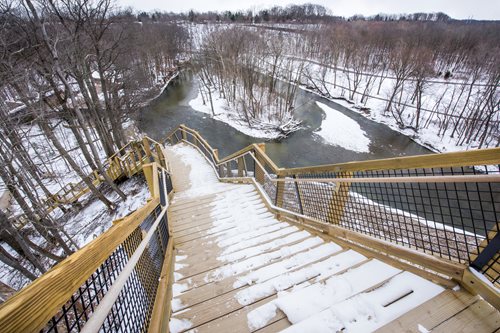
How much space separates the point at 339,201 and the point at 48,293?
339 cm

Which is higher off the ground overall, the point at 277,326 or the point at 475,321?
the point at 475,321

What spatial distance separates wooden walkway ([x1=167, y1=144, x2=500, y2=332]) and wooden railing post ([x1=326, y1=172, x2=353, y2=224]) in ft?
2.16

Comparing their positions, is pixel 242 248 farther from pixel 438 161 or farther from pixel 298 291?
pixel 438 161

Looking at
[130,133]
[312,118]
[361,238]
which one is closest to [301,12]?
[312,118]

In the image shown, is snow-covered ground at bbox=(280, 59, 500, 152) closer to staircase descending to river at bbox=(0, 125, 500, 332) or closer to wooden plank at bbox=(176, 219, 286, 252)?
staircase descending to river at bbox=(0, 125, 500, 332)

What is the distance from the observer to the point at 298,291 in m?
1.74

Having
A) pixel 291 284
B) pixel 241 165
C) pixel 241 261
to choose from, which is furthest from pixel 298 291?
pixel 241 165

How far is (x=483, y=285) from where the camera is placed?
129 cm

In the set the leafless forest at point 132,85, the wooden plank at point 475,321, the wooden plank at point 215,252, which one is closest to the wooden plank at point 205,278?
the wooden plank at point 215,252

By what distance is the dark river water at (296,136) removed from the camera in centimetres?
1580

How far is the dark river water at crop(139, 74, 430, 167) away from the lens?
1580cm

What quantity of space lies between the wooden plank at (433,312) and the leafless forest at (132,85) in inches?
247

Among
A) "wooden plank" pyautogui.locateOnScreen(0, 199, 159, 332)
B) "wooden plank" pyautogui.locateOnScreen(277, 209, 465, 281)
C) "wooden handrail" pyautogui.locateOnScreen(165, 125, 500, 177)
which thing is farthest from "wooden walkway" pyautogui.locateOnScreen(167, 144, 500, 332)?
"wooden plank" pyautogui.locateOnScreen(0, 199, 159, 332)

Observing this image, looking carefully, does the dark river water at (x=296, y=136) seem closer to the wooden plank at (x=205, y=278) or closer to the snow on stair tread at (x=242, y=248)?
the snow on stair tread at (x=242, y=248)
